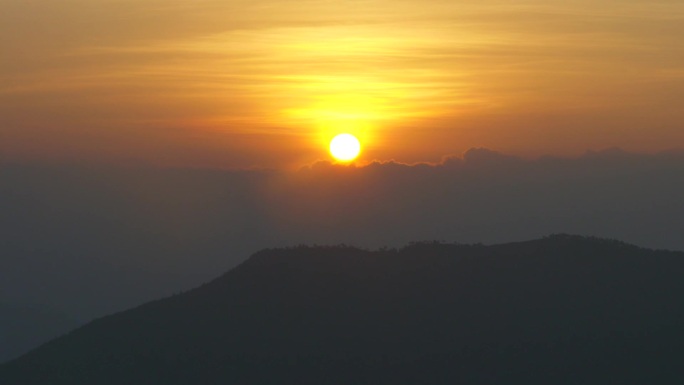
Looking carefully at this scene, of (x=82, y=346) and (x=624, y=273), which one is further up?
(x=82, y=346)

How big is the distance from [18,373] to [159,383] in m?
8.63

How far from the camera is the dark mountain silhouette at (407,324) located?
3553 cm

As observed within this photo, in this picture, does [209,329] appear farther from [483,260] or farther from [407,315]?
[483,260]

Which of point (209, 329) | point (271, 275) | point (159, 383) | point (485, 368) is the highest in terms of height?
point (271, 275)

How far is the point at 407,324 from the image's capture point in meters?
38.5

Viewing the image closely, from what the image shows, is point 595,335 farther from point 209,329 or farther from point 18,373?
point 18,373

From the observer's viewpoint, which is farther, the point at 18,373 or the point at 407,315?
the point at 18,373

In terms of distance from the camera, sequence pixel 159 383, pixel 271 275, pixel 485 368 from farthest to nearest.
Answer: pixel 271 275, pixel 159 383, pixel 485 368

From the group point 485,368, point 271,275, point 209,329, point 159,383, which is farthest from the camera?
point 271,275

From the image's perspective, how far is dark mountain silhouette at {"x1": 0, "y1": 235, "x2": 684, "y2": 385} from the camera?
117ft

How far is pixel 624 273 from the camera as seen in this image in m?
40.7

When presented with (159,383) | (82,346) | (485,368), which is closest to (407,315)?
(485,368)

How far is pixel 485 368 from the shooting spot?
116 feet

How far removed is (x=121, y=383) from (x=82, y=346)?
5.13m
